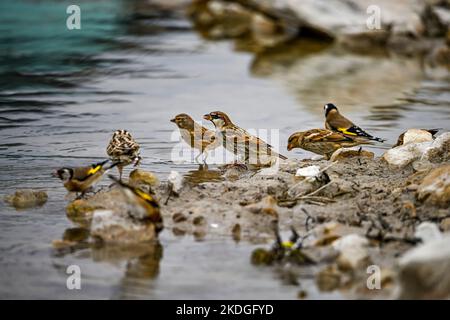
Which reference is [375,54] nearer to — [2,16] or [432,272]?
[2,16]

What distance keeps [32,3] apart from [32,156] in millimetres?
14071

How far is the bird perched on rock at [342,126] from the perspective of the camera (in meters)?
9.20

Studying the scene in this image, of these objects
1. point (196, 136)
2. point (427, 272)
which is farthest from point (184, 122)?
point (427, 272)

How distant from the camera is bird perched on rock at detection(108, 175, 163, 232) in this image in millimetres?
6328

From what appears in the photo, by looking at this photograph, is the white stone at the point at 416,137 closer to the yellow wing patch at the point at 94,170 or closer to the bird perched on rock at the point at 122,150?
the bird perched on rock at the point at 122,150

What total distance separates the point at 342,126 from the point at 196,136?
155cm

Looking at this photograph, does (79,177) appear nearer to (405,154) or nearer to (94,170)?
(94,170)

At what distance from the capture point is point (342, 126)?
31.0 ft

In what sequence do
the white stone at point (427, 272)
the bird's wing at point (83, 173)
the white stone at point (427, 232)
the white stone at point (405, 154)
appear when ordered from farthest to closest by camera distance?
the white stone at point (405, 154) → the bird's wing at point (83, 173) → the white stone at point (427, 232) → the white stone at point (427, 272)

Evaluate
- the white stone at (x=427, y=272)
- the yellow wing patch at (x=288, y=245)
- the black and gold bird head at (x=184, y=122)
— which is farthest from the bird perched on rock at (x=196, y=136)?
the white stone at (x=427, y=272)

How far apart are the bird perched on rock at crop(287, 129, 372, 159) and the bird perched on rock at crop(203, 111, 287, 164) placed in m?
0.34

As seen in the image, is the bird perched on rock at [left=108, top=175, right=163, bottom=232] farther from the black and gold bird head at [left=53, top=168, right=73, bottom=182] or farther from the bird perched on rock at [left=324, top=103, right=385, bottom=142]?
the bird perched on rock at [left=324, top=103, right=385, bottom=142]

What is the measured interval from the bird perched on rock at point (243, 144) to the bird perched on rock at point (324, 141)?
0.34 metres

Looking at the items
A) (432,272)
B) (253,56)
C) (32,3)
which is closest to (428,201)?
(432,272)
